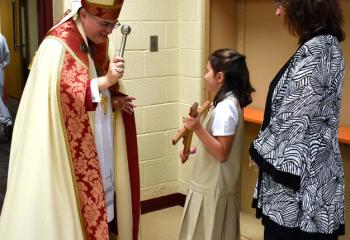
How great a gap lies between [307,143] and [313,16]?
438 mm

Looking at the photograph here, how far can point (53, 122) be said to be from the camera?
1736mm

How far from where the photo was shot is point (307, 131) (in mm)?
1664

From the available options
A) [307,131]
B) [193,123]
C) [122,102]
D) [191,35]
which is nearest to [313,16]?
[307,131]

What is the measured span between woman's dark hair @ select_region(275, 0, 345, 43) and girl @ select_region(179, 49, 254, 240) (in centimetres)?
50

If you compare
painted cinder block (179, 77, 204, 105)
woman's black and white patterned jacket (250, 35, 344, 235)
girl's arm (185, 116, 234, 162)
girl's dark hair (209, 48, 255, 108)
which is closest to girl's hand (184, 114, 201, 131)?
girl's arm (185, 116, 234, 162)

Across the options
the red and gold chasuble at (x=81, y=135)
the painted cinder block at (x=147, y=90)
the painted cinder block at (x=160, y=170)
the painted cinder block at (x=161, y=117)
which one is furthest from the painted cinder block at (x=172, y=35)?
the red and gold chasuble at (x=81, y=135)

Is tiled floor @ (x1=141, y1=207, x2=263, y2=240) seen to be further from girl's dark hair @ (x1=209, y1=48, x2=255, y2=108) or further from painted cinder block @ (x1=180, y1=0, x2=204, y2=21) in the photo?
painted cinder block @ (x1=180, y1=0, x2=204, y2=21)

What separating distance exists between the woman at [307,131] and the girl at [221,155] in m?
0.38

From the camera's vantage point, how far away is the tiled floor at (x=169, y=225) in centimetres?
291

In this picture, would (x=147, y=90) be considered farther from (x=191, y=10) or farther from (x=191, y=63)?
(x=191, y=10)

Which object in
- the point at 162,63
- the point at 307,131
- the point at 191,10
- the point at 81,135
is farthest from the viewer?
the point at 162,63

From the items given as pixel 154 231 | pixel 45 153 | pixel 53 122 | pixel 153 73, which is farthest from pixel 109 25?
pixel 154 231

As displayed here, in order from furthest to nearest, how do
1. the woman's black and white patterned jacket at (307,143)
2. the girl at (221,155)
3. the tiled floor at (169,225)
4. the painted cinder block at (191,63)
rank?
the painted cinder block at (191,63), the tiled floor at (169,225), the girl at (221,155), the woman's black and white patterned jacket at (307,143)

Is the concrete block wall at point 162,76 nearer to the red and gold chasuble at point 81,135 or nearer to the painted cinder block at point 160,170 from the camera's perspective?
the painted cinder block at point 160,170
